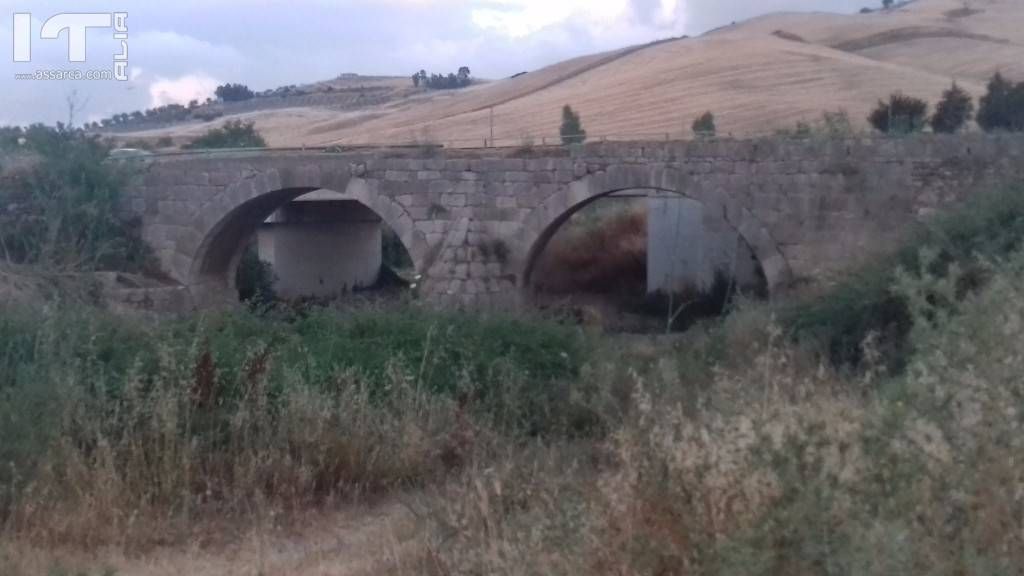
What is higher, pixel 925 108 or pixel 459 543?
pixel 925 108

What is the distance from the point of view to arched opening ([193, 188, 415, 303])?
80.0 feet

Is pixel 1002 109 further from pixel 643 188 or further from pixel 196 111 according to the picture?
pixel 196 111

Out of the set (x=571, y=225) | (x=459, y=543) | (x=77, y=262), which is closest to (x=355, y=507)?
(x=459, y=543)

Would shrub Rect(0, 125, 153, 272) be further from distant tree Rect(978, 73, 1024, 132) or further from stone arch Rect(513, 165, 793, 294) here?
distant tree Rect(978, 73, 1024, 132)

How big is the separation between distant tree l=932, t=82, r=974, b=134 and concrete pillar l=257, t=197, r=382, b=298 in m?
11.8

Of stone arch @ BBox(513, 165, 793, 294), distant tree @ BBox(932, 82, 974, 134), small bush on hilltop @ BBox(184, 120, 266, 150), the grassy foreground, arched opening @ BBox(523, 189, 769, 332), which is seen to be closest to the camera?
the grassy foreground

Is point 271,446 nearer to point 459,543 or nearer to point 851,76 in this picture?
point 459,543

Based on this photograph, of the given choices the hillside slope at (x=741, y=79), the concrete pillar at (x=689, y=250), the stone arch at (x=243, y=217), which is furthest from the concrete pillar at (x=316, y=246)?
the concrete pillar at (x=689, y=250)


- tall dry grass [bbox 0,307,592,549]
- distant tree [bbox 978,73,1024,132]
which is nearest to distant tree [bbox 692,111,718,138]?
distant tree [bbox 978,73,1024,132]

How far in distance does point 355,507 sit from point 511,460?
1.20 metres

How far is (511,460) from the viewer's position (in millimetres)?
7098

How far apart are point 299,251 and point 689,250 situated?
948 centimetres

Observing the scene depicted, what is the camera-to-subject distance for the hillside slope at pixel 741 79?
119 ft

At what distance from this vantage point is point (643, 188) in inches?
811
